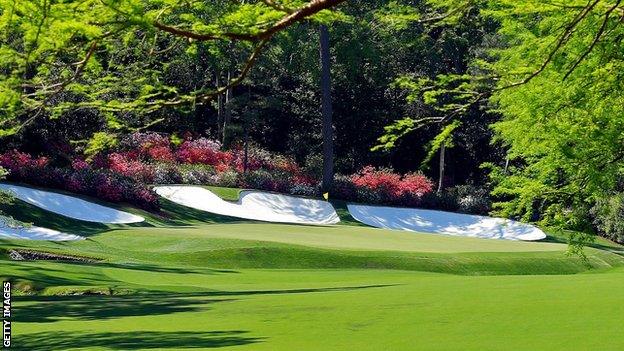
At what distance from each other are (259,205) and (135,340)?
30.3 metres

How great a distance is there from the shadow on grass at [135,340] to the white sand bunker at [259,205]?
1088 inches

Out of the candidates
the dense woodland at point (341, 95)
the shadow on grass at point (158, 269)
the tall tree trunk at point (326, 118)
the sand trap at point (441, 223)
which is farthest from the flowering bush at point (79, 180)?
the shadow on grass at point (158, 269)

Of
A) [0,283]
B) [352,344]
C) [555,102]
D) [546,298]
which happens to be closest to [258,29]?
[352,344]

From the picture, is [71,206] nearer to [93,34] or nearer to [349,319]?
[349,319]

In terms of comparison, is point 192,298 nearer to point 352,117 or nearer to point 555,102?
point 555,102

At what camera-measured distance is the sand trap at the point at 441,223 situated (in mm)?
38844

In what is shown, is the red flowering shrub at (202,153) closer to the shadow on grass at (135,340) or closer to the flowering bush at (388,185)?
the flowering bush at (388,185)

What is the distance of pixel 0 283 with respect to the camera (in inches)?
587

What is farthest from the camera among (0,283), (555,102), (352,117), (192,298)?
(352,117)

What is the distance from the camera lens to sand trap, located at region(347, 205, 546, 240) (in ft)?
127

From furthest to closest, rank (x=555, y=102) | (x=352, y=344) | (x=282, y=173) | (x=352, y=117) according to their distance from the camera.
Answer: (x=352, y=117) → (x=282, y=173) → (x=555, y=102) → (x=352, y=344)

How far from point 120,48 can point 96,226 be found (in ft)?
67.7

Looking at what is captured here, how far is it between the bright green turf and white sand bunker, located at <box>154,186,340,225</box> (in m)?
12.1

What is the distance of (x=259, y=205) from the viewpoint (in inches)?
1511
